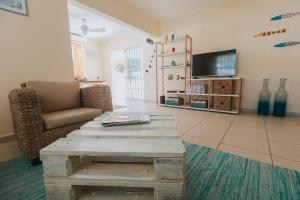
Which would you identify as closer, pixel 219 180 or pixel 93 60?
pixel 219 180

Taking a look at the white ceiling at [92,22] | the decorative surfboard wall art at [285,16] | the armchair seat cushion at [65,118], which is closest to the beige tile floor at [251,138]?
the armchair seat cushion at [65,118]

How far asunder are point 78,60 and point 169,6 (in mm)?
3500

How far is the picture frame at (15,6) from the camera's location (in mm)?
1473

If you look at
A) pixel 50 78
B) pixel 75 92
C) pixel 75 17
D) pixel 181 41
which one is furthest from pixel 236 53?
pixel 75 17

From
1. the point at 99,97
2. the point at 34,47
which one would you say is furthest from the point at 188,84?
the point at 34,47

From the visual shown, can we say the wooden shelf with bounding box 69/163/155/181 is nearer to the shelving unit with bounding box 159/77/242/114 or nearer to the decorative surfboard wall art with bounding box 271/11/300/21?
the shelving unit with bounding box 159/77/242/114

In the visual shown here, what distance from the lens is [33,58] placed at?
5.63 feet

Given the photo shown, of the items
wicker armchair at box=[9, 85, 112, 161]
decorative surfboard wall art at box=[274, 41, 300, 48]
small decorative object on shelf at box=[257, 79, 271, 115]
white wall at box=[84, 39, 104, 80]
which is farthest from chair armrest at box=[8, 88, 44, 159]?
white wall at box=[84, 39, 104, 80]

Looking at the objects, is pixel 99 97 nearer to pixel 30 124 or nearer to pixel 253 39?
pixel 30 124

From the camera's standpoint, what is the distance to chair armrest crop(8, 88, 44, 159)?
103 centimetres

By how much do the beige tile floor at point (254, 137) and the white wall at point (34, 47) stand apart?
1.93 metres

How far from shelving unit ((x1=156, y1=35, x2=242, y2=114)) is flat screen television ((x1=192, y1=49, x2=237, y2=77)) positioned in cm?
15

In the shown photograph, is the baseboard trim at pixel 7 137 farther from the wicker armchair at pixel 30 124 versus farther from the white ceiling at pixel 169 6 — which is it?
the white ceiling at pixel 169 6

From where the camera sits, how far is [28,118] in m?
1.05
